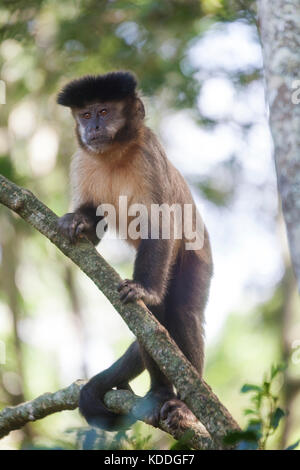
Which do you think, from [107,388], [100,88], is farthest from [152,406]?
[100,88]

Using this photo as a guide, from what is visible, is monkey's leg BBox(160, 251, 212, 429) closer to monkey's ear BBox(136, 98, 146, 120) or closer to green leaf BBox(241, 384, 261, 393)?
monkey's ear BBox(136, 98, 146, 120)

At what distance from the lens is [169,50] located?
1062 cm

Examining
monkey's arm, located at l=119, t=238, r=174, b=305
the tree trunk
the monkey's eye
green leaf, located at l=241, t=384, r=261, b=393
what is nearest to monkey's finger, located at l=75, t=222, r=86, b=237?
monkey's arm, located at l=119, t=238, r=174, b=305

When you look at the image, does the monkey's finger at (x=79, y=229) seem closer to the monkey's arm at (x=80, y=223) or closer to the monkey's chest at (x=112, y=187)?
the monkey's arm at (x=80, y=223)

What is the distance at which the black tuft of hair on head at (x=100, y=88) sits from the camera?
6473 millimetres

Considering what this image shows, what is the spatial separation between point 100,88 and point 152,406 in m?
3.34

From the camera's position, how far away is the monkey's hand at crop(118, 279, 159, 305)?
181 inches

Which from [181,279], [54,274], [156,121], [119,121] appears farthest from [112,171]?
[54,274]

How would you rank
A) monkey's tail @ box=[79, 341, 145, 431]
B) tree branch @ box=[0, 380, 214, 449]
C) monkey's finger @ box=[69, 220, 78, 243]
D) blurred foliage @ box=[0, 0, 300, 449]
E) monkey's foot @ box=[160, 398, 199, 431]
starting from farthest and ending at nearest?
blurred foliage @ box=[0, 0, 300, 449]
monkey's tail @ box=[79, 341, 145, 431]
tree branch @ box=[0, 380, 214, 449]
monkey's foot @ box=[160, 398, 199, 431]
monkey's finger @ box=[69, 220, 78, 243]

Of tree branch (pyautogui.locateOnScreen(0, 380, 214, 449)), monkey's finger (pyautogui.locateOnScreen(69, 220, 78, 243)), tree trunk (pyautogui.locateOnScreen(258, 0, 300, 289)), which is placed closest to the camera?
tree trunk (pyautogui.locateOnScreen(258, 0, 300, 289))

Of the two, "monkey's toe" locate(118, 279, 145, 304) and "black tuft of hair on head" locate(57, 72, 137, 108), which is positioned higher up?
"black tuft of hair on head" locate(57, 72, 137, 108)

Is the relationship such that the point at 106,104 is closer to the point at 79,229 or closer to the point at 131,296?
the point at 79,229

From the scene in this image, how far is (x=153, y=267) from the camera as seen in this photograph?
18.6ft

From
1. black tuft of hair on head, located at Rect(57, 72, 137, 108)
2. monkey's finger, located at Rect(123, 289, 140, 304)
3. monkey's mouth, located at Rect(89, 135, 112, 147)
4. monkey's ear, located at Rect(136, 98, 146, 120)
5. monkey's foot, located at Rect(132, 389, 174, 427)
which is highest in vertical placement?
black tuft of hair on head, located at Rect(57, 72, 137, 108)
